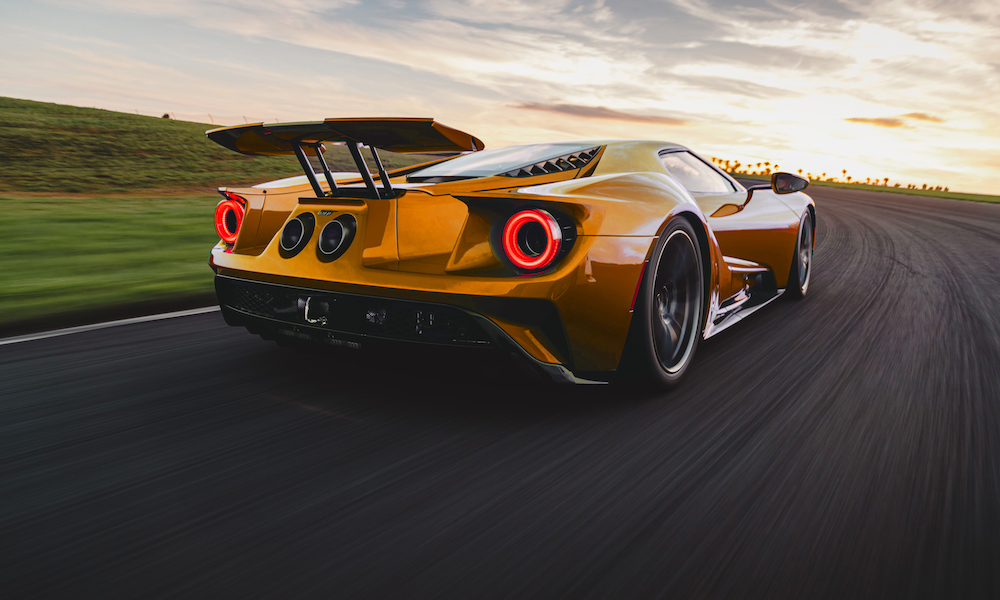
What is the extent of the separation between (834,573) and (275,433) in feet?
5.78

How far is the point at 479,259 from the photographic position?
2416 millimetres

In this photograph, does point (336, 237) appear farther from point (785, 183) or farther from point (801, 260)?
point (801, 260)

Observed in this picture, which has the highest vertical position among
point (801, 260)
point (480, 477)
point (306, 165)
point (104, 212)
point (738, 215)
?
point (306, 165)

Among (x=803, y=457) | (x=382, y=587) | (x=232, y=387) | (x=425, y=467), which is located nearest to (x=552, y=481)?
(x=425, y=467)

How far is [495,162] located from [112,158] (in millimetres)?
23065

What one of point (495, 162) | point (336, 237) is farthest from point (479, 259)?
point (495, 162)

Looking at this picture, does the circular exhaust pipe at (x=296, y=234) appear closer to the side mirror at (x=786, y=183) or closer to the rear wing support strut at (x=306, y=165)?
the rear wing support strut at (x=306, y=165)

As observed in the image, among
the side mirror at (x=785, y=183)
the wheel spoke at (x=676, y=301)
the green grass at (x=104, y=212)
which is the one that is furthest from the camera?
the green grass at (x=104, y=212)

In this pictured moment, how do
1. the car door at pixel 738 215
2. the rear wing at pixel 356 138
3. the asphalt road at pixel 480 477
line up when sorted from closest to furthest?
the asphalt road at pixel 480 477 → the rear wing at pixel 356 138 → the car door at pixel 738 215

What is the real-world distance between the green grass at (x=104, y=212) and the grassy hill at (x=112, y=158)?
0.04 metres

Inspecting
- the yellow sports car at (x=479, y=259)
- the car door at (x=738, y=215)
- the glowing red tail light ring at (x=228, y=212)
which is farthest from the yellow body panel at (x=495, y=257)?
the car door at (x=738, y=215)

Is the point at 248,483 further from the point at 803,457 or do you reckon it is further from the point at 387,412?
the point at 803,457

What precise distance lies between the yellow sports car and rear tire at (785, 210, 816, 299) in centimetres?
213

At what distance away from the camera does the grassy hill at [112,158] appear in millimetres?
17562
